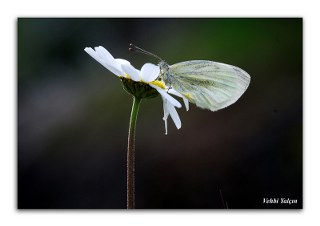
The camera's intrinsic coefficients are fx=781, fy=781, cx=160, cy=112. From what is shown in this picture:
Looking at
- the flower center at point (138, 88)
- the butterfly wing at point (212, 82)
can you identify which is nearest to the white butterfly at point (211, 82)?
the butterfly wing at point (212, 82)

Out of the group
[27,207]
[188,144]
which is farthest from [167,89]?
[27,207]

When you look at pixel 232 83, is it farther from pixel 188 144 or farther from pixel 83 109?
pixel 83 109

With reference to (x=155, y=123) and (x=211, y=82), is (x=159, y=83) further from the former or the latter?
(x=155, y=123)

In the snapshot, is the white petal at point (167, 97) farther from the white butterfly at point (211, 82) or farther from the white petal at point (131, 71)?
the white butterfly at point (211, 82)

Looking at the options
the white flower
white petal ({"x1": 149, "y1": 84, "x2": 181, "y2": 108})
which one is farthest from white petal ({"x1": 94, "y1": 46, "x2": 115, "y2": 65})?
white petal ({"x1": 149, "y1": 84, "x2": 181, "y2": 108})

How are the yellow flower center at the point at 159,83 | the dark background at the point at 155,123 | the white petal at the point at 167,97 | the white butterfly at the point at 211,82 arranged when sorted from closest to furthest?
the white petal at the point at 167,97
the yellow flower center at the point at 159,83
the white butterfly at the point at 211,82
the dark background at the point at 155,123

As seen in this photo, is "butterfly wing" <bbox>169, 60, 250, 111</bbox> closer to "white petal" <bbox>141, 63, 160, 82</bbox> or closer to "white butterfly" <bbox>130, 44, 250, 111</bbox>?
"white butterfly" <bbox>130, 44, 250, 111</bbox>
